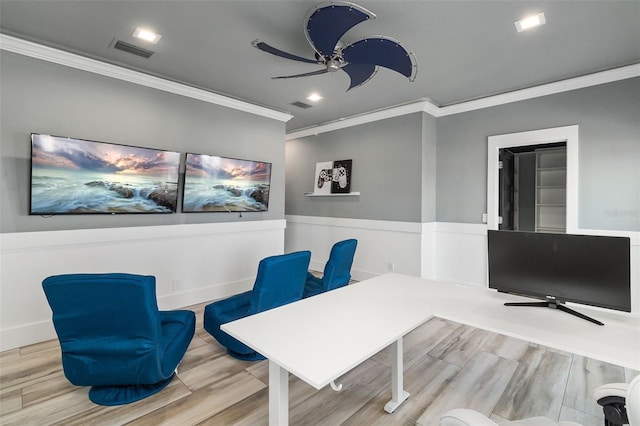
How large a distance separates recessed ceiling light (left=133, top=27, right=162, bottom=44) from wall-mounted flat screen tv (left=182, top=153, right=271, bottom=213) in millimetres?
1297

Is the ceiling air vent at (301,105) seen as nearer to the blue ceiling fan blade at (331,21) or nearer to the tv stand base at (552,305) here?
the blue ceiling fan blade at (331,21)

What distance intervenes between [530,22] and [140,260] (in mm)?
4451

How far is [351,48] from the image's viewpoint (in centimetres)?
234

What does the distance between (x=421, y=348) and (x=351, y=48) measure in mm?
2717

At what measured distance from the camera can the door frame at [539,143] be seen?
3.50 metres

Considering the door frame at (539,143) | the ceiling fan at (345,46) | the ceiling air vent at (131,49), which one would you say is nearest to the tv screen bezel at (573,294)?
the ceiling fan at (345,46)

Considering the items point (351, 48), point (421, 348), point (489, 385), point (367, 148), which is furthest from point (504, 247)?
point (367, 148)

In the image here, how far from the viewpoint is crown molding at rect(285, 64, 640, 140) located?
10.7 ft

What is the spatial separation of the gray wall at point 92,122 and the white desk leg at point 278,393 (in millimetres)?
2830

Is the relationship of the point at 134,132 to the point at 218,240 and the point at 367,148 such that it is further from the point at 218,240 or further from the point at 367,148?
the point at 367,148

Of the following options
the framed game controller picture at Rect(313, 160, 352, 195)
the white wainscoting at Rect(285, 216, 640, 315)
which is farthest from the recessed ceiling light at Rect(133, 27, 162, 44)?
the white wainscoting at Rect(285, 216, 640, 315)

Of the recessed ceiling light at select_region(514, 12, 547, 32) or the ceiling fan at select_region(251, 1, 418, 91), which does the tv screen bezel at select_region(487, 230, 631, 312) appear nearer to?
the ceiling fan at select_region(251, 1, 418, 91)

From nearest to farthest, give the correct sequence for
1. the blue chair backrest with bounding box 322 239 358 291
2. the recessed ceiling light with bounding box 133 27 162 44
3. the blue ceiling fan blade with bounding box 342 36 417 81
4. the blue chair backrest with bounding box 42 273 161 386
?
the blue chair backrest with bounding box 42 273 161 386 → the blue ceiling fan blade with bounding box 342 36 417 81 → the recessed ceiling light with bounding box 133 27 162 44 → the blue chair backrest with bounding box 322 239 358 291

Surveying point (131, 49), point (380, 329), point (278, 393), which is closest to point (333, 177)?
point (131, 49)
